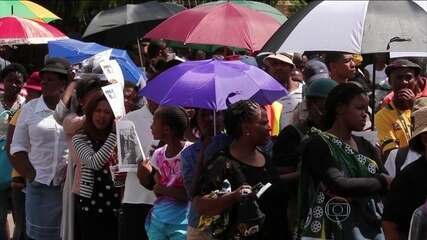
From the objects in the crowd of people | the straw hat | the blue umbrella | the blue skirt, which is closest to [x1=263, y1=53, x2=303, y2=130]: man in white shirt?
the crowd of people

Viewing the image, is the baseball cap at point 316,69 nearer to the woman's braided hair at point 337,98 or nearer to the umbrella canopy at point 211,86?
the umbrella canopy at point 211,86

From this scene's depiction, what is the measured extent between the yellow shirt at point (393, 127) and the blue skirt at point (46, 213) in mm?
2566

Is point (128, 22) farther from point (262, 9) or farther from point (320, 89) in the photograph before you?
point (320, 89)

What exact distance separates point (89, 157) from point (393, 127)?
2.21 m

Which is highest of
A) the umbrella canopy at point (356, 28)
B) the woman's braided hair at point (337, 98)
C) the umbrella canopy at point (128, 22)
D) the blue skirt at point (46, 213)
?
the umbrella canopy at point (356, 28)

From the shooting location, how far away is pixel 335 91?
6.11 meters

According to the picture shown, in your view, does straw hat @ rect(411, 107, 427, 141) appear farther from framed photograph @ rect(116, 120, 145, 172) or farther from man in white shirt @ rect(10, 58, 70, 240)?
man in white shirt @ rect(10, 58, 70, 240)

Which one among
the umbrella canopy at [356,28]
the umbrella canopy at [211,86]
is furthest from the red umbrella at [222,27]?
the umbrella canopy at [356,28]

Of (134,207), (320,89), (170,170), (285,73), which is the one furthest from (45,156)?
(320,89)

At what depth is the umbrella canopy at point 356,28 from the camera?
605 centimetres

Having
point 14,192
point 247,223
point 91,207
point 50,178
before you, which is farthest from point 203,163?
point 14,192

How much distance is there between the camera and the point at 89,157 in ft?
25.1

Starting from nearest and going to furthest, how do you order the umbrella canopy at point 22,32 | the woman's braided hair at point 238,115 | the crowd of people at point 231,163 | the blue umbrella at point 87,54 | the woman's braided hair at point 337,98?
the crowd of people at point 231,163 < the woman's braided hair at point 337,98 < the woman's braided hair at point 238,115 < the blue umbrella at point 87,54 < the umbrella canopy at point 22,32

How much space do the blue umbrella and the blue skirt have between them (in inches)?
44.3
